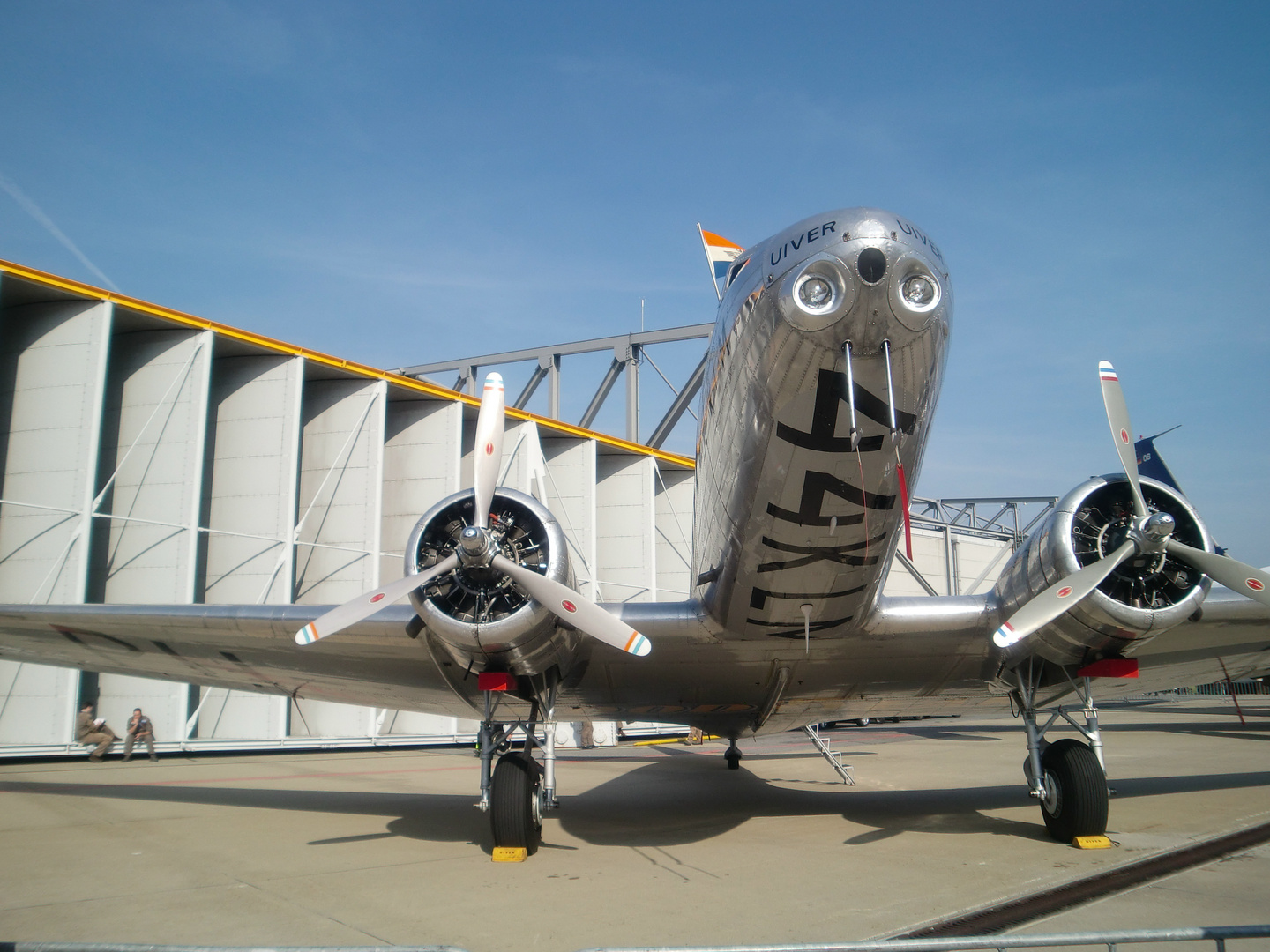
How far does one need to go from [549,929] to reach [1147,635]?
234 inches

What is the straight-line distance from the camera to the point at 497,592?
7.44m

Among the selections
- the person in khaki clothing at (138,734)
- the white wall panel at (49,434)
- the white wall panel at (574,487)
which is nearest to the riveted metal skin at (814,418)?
the white wall panel at (49,434)

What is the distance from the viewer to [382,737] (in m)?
22.6

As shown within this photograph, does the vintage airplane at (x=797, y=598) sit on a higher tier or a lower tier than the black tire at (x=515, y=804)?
higher

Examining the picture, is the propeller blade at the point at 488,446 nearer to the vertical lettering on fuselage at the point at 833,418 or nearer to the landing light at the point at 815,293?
the vertical lettering on fuselage at the point at 833,418

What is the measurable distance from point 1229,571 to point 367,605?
297 inches

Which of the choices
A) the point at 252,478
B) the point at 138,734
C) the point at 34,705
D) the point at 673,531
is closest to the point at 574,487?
the point at 673,531

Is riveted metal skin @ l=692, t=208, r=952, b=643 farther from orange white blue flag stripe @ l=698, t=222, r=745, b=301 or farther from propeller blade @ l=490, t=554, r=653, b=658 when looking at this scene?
orange white blue flag stripe @ l=698, t=222, r=745, b=301

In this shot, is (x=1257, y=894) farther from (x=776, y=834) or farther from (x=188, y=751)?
(x=188, y=751)

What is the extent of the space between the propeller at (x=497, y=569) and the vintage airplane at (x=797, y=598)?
0.02 meters

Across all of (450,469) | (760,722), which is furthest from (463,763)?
(760,722)

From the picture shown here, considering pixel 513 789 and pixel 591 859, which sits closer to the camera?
pixel 591 859

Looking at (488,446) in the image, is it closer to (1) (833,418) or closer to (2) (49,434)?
(1) (833,418)

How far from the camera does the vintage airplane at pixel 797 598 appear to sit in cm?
576
